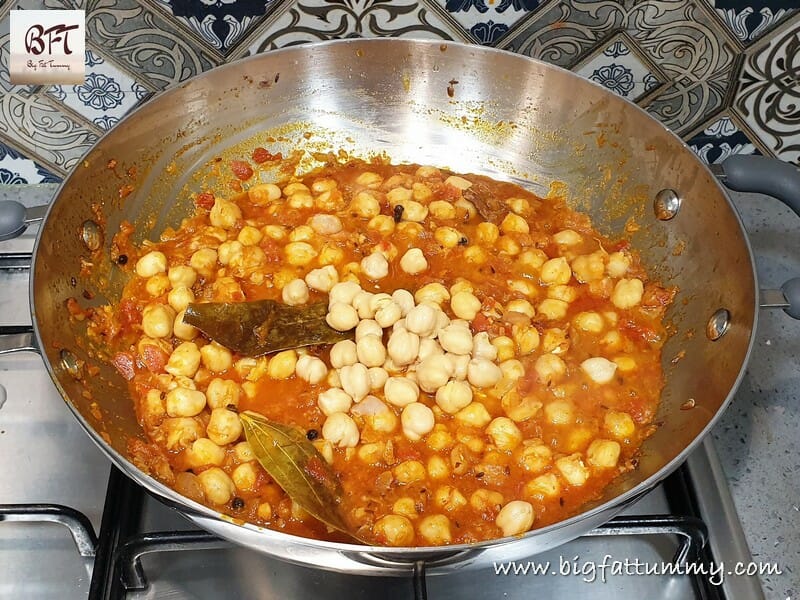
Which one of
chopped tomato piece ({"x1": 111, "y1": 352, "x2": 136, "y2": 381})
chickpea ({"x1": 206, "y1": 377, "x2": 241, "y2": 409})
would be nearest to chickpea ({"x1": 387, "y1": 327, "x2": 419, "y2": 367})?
chickpea ({"x1": 206, "y1": 377, "x2": 241, "y2": 409})

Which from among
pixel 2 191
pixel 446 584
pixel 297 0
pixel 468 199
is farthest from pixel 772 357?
pixel 2 191

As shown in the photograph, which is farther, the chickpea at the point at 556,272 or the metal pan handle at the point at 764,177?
the chickpea at the point at 556,272

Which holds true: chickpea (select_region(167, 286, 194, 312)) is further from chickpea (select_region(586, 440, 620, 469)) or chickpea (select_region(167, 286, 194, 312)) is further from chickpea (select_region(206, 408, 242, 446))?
chickpea (select_region(586, 440, 620, 469))

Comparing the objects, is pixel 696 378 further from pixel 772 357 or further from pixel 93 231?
pixel 93 231

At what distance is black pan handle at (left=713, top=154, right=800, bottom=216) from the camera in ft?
5.01

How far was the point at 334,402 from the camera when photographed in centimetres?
158

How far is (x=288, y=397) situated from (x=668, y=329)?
87cm

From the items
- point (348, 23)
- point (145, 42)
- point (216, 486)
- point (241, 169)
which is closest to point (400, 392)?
point (216, 486)

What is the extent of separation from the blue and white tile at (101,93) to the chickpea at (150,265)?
40 centimetres

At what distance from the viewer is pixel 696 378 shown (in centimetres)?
160

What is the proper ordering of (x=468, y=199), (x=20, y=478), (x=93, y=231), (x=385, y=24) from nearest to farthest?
1. (x=20, y=478)
2. (x=93, y=231)
3. (x=385, y=24)
4. (x=468, y=199)

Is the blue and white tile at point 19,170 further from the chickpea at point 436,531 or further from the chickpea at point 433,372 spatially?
the chickpea at point 436,531
